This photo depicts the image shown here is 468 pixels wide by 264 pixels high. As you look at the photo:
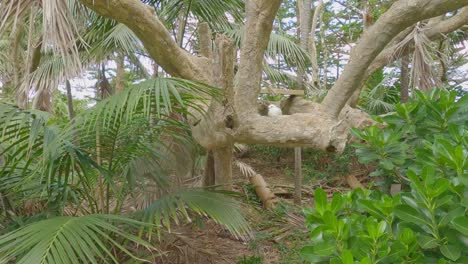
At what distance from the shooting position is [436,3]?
2.19m

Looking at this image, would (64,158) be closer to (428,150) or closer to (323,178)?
(428,150)

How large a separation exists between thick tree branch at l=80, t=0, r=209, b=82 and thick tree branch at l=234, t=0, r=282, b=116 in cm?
29

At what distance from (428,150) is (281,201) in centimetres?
366

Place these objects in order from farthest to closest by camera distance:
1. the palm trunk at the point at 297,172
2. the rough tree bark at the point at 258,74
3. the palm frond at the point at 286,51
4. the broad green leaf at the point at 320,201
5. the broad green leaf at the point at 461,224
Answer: the palm trunk at the point at 297,172, the palm frond at the point at 286,51, the rough tree bark at the point at 258,74, the broad green leaf at the point at 320,201, the broad green leaf at the point at 461,224

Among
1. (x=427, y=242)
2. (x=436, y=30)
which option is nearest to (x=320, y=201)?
Result: (x=427, y=242)

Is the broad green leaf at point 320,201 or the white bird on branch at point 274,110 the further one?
the white bird on branch at point 274,110

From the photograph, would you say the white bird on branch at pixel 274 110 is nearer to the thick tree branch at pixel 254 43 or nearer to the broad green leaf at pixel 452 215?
the thick tree branch at pixel 254 43

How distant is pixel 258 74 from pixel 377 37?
2.36ft

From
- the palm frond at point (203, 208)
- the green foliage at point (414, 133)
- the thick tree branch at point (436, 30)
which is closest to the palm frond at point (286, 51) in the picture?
the thick tree branch at point (436, 30)

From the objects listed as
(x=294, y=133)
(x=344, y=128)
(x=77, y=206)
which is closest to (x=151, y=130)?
(x=77, y=206)

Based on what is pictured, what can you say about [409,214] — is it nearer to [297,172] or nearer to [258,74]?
[258,74]

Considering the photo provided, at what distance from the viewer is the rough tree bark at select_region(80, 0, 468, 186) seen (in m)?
2.09

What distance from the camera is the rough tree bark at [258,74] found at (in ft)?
6.86

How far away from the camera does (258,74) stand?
2.47 metres
